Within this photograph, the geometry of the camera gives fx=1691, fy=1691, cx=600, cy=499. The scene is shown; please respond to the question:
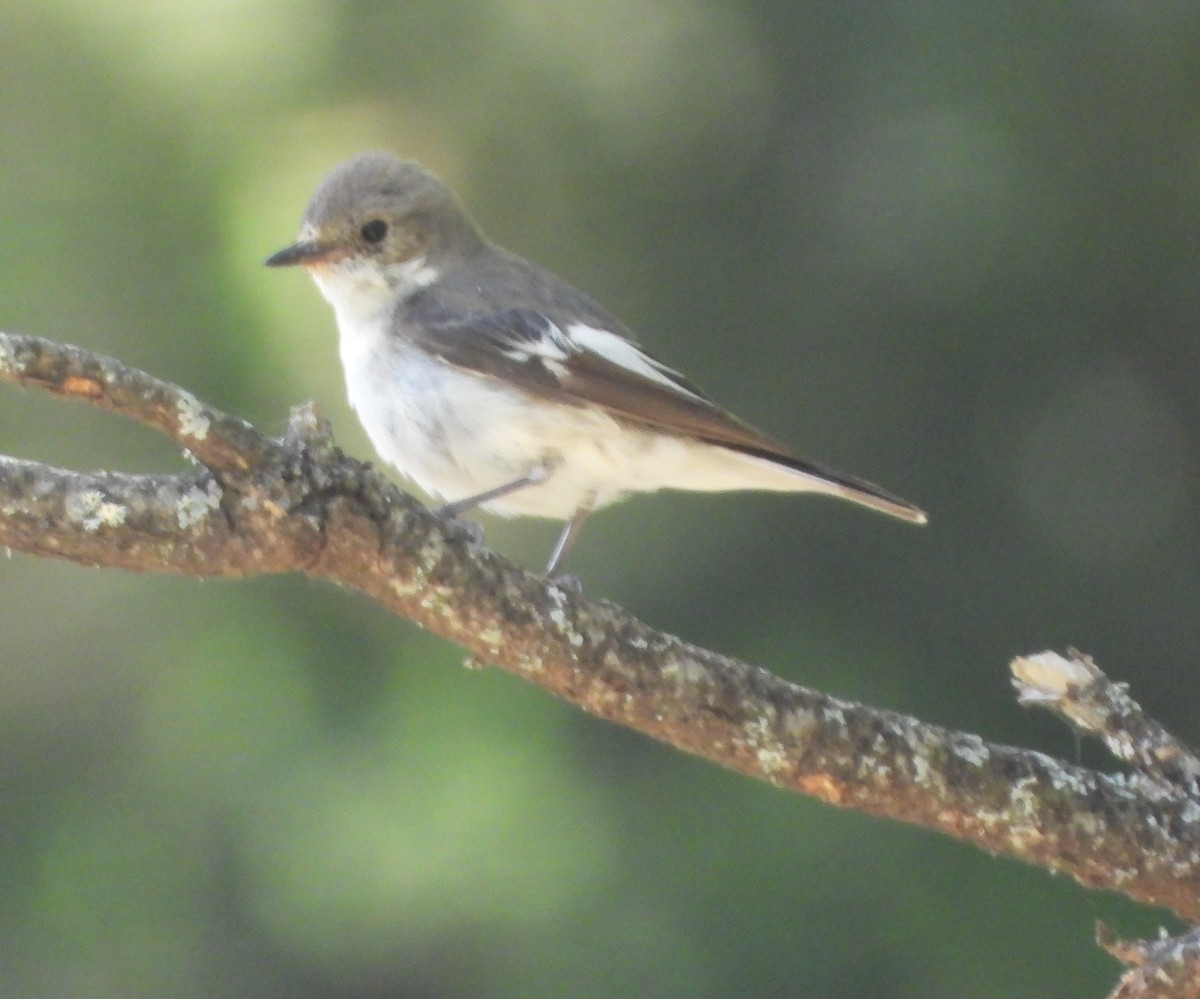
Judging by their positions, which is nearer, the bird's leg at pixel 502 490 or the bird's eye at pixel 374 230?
the bird's leg at pixel 502 490

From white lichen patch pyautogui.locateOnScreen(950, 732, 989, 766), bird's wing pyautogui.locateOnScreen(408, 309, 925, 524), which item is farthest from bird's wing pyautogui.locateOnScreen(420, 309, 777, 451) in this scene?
white lichen patch pyautogui.locateOnScreen(950, 732, 989, 766)

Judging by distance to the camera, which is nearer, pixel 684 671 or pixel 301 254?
Result: pixel 684 671

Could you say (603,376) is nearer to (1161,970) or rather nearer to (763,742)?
(763,742)

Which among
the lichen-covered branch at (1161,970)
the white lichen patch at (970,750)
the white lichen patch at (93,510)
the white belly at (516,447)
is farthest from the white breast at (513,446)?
the white lichen patch at (93,510)

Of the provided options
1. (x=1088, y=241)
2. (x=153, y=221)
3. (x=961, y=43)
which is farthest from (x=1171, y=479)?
(x=153, y=221)

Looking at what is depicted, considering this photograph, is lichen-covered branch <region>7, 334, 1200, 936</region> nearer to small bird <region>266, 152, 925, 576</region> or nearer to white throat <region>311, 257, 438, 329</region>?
small bird <region>266, 152, 925, 576</region>

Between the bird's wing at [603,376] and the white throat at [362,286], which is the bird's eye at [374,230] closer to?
the white throat at [362,286]

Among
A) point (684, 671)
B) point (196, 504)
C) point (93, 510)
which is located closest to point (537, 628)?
point (684, 671)
